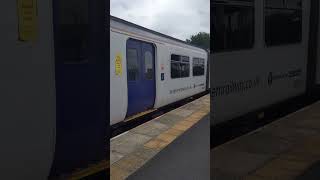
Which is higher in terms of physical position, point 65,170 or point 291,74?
point 291,74

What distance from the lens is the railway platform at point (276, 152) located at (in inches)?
102

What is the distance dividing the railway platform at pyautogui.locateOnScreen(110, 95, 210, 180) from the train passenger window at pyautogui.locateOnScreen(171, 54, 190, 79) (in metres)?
6.61

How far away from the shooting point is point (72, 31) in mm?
2059

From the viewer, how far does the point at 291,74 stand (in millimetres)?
3088

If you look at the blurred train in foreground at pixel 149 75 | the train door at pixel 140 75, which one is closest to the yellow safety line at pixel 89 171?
the blurred train in foreground at pixel 149 75

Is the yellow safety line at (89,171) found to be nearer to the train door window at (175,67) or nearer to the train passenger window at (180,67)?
the train door window at (175,67)

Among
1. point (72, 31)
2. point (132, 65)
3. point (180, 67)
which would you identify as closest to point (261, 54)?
point (72, 31)

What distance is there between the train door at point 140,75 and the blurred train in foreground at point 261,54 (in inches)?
134

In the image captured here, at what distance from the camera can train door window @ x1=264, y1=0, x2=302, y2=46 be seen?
2.78 metres

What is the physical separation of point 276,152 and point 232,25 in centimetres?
112

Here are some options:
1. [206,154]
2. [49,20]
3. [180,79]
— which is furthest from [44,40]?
[180,79]

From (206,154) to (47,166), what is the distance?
0.98m

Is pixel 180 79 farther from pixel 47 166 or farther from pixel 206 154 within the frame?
pixel 47 166

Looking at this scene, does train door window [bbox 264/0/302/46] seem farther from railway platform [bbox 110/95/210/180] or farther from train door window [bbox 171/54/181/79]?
train door window [bbox 171/54/181/79]
